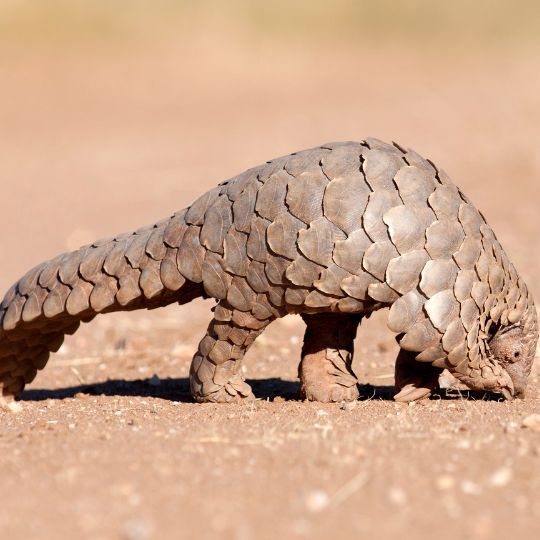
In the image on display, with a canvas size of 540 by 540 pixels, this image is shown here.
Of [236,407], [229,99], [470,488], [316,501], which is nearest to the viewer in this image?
[316,501]

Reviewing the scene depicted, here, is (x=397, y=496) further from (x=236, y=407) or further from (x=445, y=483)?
(x=236, y=407)

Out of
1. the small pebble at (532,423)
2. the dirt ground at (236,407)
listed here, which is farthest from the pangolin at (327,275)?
the small pebble at (532,423)

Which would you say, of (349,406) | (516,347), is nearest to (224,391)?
(349,406)

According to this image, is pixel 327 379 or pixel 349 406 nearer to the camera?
pixel 349 406

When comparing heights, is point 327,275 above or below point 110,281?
above

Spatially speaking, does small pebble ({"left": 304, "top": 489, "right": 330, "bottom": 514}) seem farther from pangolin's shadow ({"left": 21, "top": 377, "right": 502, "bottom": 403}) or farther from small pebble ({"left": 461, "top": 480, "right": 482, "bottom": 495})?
pangolin's shadow ({"left": 21, "top": 377, "right": 502, "bottom": 403})

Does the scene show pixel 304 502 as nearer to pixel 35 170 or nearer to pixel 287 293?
pixel 287 293

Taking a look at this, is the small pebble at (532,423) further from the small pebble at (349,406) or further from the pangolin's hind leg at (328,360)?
the pangolin's hind leg at (328,360)
